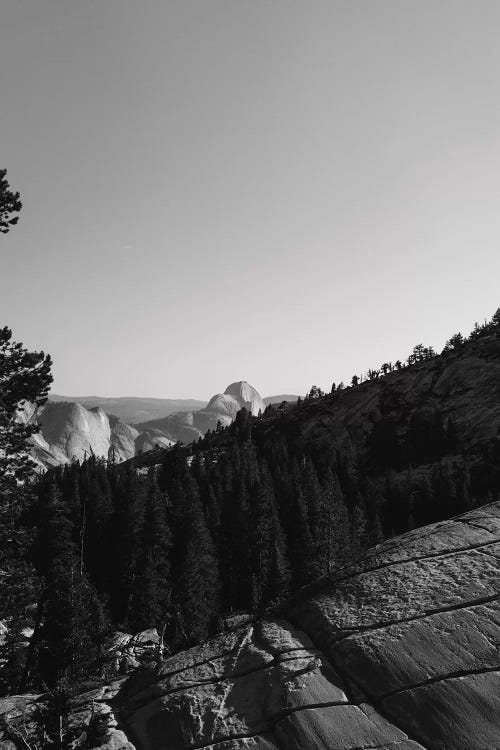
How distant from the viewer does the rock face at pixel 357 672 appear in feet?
28.9

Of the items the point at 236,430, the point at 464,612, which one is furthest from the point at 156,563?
the point at 236,430

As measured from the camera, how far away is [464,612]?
34.8 feet

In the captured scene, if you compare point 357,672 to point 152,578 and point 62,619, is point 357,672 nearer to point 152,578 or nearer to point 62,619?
point 62,619

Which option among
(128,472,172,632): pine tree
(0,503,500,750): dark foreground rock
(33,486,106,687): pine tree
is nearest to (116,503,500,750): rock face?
(0,503,500,750): dark foreground rock

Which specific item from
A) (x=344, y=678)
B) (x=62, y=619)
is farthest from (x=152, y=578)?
(x=344, y=678)

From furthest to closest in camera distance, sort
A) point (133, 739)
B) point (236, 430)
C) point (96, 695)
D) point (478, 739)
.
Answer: point (236, 430) → point (96, 695) → point (133, 739) → point (478, 739)

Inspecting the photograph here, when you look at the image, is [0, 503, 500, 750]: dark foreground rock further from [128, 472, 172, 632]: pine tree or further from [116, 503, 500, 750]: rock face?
[128, 472, 172, 632]: pine tree

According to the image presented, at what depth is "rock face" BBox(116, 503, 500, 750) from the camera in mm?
8820

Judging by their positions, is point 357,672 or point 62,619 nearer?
point 357,672

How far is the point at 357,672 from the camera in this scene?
1002 cm

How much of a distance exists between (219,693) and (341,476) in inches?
3577

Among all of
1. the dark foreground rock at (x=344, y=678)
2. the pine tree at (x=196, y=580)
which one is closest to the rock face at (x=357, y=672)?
the dark foreground rock at (x=344, y=678)

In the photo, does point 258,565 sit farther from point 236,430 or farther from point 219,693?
point 236,430

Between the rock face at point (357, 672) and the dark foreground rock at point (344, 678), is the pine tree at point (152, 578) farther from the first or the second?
the rock face at point (357, 672)
